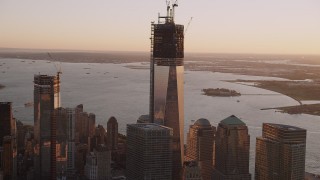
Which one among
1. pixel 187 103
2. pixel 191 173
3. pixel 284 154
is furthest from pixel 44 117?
pixel 187 103

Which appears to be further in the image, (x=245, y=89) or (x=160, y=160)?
(x=245, y=89)

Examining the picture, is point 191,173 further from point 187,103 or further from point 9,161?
point 187,103

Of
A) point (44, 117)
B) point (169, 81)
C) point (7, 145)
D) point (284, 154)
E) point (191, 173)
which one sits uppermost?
point (169, 81)

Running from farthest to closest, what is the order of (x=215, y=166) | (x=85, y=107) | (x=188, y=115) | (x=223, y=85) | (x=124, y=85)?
(x=223, y=85) < (x=124, y=85) < (x=85, y=107) < (x=188, y=115) < (x=215, y=166)

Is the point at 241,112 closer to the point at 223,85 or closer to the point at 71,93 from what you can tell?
the point at 71,93

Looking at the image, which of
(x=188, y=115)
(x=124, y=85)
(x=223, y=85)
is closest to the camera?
(x=188, y=115)

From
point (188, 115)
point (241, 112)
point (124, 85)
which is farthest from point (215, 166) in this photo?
point (124, 85)

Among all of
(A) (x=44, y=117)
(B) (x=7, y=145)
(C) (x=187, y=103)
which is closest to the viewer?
(B) (x=7, y=145)
